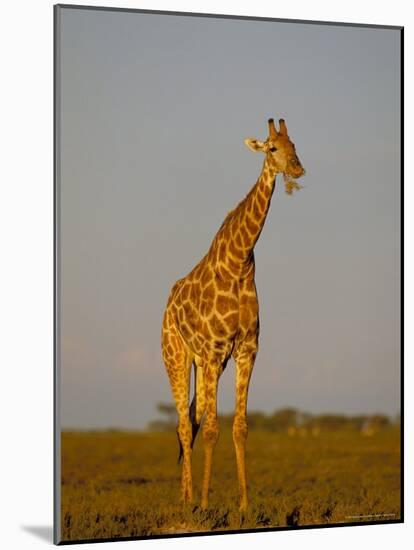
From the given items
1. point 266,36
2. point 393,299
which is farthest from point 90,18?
point 393,299

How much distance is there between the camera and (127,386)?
9.48m

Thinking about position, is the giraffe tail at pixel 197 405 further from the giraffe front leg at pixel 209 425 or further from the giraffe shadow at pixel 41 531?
the giraffe shadow at pixel 41 531

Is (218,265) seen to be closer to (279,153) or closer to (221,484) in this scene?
(279,153)

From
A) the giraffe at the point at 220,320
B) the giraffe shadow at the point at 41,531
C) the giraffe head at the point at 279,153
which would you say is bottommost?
the giraffe shadow at the point at 41,531

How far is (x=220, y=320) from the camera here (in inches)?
374

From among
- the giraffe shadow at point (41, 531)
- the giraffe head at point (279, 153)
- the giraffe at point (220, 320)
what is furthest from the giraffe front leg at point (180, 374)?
the giraffe head at point (279, 153)

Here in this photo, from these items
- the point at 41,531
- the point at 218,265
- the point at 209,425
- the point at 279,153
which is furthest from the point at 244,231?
the point at 41,531

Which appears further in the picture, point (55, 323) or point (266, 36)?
point (266, 36)

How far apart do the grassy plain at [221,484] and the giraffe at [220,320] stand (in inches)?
5.6

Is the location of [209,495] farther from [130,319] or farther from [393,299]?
[393,299]

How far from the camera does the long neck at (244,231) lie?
9516 millimetres

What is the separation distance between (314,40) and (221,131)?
0.96 meters

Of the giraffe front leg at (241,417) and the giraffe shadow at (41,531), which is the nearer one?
the giraffe shadow at (41,531)

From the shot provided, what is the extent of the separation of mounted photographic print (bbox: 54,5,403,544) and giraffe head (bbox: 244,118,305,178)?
0.01m
